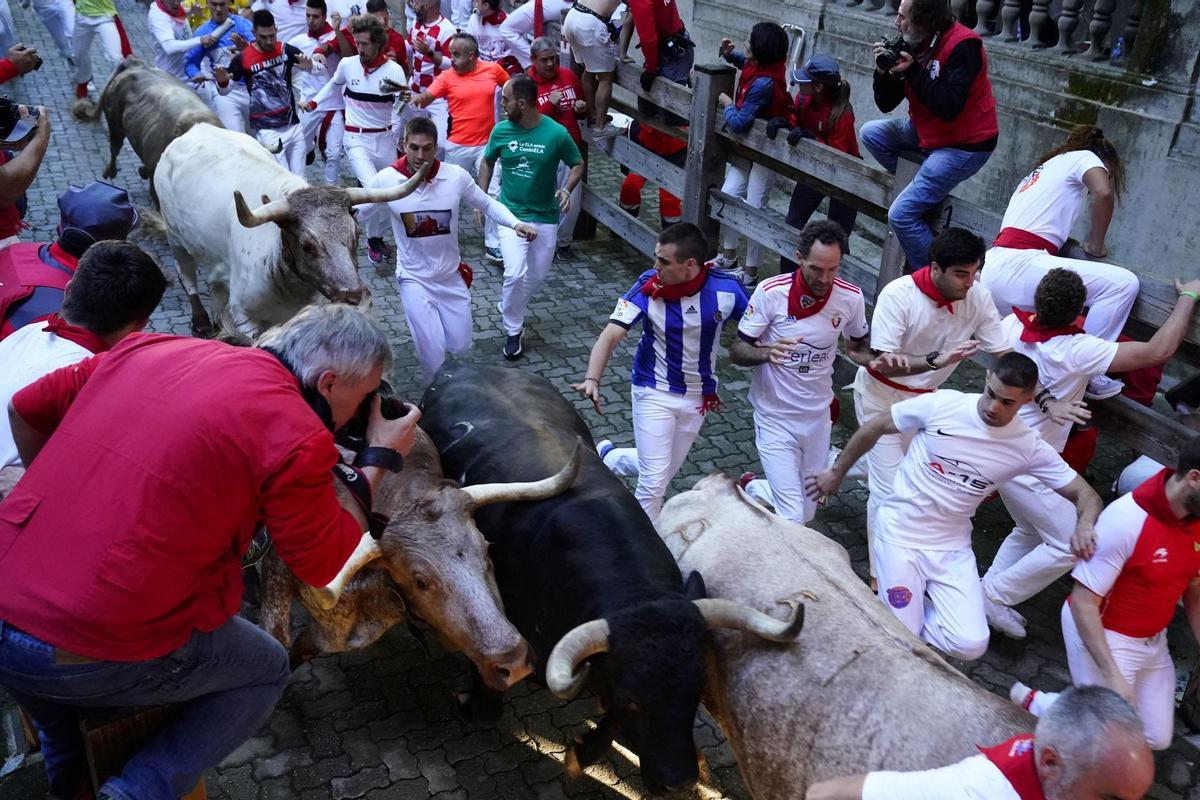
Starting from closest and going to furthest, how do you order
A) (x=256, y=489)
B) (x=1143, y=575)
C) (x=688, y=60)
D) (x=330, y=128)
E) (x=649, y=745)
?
(x=256, y=489), (x=649, y=745), (x=1143, y=575), (x=688, y=60), (x=330, y=128)

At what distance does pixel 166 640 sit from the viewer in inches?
121

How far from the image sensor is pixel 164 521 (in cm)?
289

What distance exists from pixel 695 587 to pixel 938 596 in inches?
65.0

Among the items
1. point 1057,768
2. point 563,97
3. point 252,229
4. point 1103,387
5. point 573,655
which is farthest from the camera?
point 563,97

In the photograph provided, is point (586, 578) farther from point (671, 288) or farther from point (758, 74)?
point (758, 74)

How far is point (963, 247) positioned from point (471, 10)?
35.8ft

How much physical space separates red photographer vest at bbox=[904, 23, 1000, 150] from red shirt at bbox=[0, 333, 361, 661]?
5.38 metres

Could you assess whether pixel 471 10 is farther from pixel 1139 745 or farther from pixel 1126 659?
pixel 1139 745

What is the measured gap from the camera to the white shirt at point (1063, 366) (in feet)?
18.9

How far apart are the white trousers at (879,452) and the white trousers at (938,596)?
473 mm

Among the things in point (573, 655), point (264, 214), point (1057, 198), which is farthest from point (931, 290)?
point (264, 214)

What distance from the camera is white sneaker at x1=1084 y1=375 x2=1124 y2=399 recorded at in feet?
20.6

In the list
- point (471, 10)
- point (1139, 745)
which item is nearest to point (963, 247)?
point (1139, 745)

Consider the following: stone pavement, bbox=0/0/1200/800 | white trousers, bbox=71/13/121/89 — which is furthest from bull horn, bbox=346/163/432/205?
white trousers, bbox=71/13/121/89
